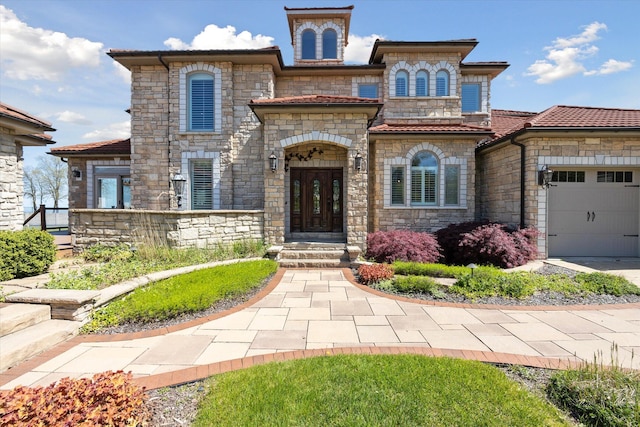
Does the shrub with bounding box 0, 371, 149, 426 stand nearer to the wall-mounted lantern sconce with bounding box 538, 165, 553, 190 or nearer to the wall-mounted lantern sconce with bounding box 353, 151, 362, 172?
the wall-mounted lantern sconce with bounding box 353, 151, 362, 172

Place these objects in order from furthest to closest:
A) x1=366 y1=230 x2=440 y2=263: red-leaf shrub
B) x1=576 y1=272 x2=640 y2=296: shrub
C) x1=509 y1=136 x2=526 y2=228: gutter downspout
A: x1=509 y1=136 x2=526 y2=228: gutter downspout → x1=366 y1=230 x2=440 y2=263: red-leaf shrub → x1=576 y1=272 x2=640 y2=296: shrub

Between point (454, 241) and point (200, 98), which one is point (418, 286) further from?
point (200, 98)

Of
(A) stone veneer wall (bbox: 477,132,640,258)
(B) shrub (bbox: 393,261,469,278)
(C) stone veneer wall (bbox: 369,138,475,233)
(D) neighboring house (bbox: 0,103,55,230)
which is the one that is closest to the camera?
(D) neighboring house (bbox: 0,103,55,230)

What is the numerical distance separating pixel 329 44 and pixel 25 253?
1368cm

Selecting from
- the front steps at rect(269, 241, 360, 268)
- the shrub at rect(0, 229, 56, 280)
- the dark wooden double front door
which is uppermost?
the dark wooden double front door

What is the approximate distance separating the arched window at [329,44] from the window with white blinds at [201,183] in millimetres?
7764

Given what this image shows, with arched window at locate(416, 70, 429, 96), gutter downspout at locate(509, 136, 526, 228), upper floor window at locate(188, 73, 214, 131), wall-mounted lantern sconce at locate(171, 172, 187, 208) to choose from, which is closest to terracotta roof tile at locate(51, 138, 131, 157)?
upper floor window at locate(188, 73, 214, 131)

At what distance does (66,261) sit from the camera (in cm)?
734

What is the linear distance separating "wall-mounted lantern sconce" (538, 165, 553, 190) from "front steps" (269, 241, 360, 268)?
5661 mm

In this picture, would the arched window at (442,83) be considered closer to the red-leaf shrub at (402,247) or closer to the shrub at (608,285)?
the red-leaf shrub at (402,247)

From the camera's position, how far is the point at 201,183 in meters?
11.4

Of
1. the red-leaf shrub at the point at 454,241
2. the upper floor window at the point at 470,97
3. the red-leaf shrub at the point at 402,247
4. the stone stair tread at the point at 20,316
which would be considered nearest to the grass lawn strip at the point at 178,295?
the stone stair tread at the point at 20,316

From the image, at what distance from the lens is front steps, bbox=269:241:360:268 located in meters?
8.43

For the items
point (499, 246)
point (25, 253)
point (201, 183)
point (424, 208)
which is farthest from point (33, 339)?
point (424, 208)
